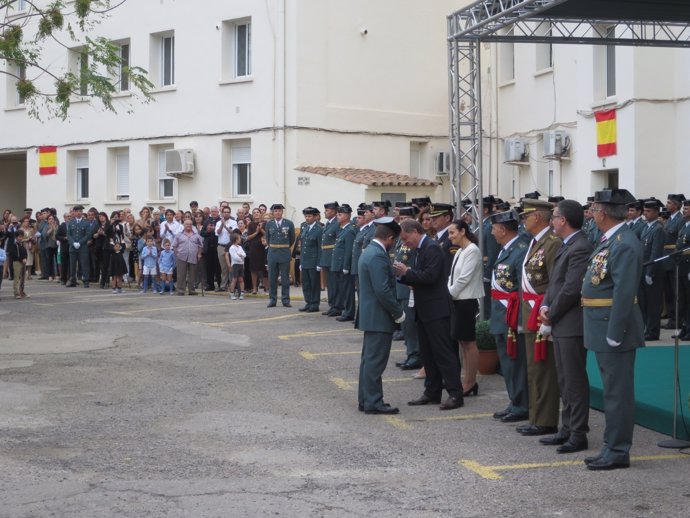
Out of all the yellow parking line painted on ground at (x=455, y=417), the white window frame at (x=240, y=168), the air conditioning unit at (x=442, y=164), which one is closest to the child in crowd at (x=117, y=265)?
the white window frame at (x=240, y=168)

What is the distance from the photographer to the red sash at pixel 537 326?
9102 mm

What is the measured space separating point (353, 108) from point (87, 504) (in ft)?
75.4

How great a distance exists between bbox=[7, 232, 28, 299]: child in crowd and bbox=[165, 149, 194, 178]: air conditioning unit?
7.19 metres

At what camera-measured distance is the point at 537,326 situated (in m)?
9.16

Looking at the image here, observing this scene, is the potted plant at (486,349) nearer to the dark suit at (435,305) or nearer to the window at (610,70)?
the dark suit at (435,305)

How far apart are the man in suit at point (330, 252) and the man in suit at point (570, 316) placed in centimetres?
1084

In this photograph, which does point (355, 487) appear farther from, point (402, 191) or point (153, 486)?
point (402, 191)

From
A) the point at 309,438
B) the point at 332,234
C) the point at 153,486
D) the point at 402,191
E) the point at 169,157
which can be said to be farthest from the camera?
the point at 169,157

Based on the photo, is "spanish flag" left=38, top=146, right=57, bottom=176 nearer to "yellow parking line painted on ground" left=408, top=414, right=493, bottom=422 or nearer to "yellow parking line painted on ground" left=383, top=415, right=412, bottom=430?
"yellow parking line painted on ground" left=383, top=415, right=412, bottom=430

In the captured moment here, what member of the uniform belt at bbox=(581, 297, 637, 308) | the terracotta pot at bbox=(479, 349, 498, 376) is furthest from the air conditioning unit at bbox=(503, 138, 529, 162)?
the uniform belt at bbox=(581, 297, 637, 308)

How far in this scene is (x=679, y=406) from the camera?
9383 millimetres

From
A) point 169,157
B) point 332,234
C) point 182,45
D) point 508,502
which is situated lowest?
point 508,502

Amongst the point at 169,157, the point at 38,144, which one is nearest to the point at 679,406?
the point at 169,157

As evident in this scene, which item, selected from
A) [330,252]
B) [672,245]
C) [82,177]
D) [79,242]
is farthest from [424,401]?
[82,177]
